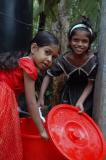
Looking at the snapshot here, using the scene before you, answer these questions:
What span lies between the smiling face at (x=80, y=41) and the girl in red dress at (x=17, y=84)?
22.2 inches

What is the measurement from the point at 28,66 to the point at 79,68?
874 millimetres

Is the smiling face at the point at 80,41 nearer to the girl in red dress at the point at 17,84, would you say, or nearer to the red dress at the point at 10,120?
the girl in red dress at the point at 17,84

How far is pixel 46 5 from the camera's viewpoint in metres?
4.17

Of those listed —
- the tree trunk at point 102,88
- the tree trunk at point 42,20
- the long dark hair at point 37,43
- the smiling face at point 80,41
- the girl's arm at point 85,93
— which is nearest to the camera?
the long dark hair at point 37,43

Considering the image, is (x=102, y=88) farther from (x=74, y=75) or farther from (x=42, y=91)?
(x=42, y=91)

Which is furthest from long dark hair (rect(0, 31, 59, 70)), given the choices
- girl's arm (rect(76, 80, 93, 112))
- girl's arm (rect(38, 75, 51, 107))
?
girl's arm (rect(76, 80, 93, 112))

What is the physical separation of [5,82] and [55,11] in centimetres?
178

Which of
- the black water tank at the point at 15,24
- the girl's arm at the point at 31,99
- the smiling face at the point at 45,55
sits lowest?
the girl's arm at the point at 31,99

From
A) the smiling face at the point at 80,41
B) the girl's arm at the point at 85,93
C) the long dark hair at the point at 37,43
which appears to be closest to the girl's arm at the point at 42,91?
the girl's arm at the point at 85,93

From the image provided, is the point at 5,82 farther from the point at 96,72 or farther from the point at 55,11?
the point at 55,11

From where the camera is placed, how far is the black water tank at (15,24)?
3.31 m

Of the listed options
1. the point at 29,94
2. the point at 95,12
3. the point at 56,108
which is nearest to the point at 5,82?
the point at 29,94

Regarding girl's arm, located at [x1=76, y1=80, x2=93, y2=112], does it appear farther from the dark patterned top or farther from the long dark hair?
the long dark hair

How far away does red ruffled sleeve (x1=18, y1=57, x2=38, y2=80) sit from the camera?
9.17 feet
